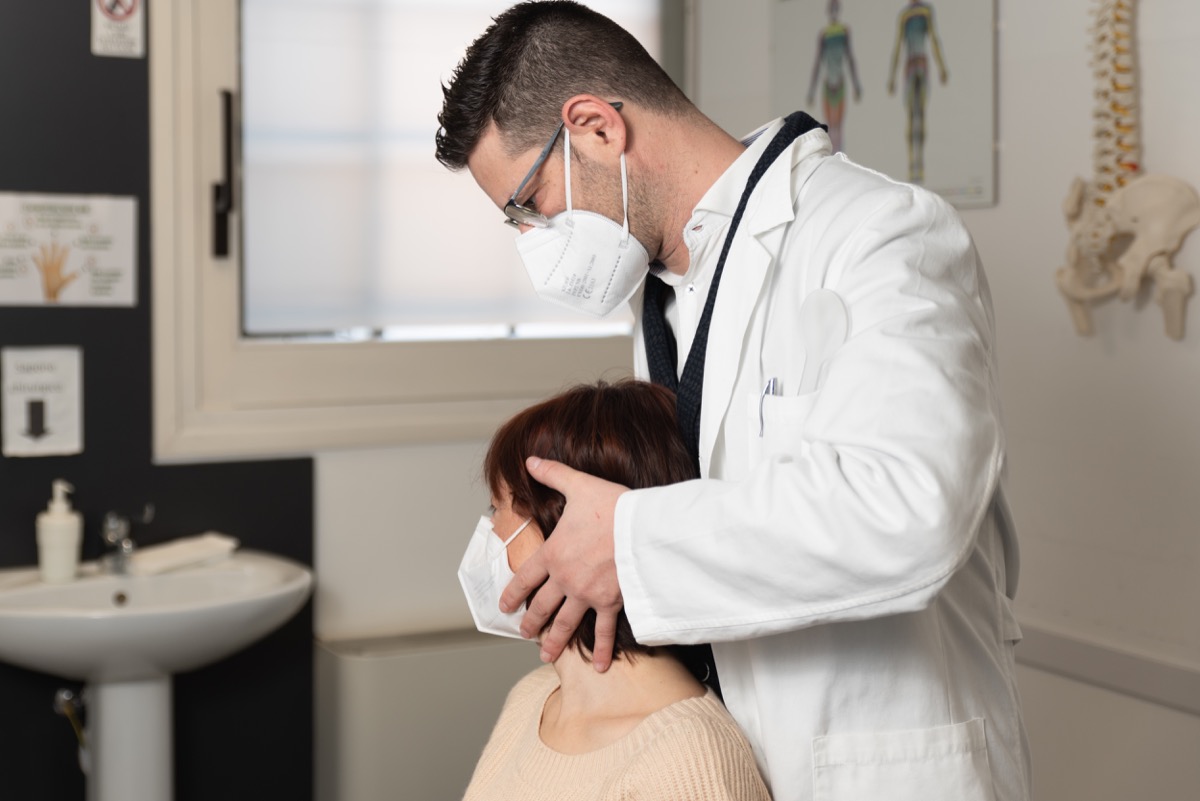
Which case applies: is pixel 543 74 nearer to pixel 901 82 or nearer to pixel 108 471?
pixel 901 82

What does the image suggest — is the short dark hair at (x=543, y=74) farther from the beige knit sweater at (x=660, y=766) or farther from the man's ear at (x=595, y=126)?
the beige knit sweater at (x=660, y=766)

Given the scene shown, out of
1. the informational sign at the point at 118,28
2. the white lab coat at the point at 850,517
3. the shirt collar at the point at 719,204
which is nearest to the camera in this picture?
the white lab coat at the point at 850,517

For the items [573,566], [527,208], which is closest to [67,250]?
[527,208]

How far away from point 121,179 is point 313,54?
0.46 m

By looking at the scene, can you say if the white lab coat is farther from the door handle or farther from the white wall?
the door handle

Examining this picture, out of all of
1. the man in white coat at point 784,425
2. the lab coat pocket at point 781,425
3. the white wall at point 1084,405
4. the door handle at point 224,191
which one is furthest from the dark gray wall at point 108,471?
the lab coat pocket at point 781,425

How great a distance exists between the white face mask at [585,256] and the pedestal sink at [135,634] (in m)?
→ 0.97

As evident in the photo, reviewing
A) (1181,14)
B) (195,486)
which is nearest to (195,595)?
(195,486)

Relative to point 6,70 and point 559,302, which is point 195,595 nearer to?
point 6,70

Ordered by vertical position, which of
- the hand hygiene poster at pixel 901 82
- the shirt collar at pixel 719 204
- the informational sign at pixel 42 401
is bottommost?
the informational sign at pixel 42 401

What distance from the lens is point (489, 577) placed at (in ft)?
4.33

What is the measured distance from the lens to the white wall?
6.09ft

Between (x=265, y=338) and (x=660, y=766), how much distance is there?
5.33ft

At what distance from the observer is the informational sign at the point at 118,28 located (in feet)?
7.52
